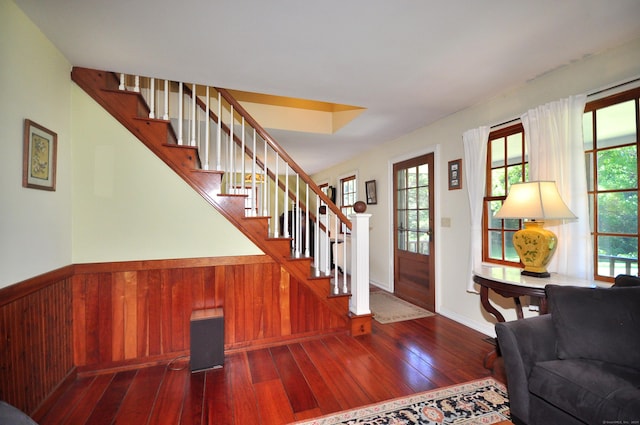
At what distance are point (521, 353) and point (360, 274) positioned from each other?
1.49 meters

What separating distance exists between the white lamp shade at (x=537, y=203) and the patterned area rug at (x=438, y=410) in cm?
122

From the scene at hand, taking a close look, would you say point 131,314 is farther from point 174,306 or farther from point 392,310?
point 392,310

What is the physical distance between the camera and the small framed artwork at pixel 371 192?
15.7 ft

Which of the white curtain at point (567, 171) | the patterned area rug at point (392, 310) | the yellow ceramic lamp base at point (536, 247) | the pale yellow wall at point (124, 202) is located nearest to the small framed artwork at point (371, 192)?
the patterned area rug at point (392, 310)

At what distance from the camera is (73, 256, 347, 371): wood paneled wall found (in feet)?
7.27

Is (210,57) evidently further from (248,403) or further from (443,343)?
(443,343)

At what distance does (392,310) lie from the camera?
3574 millimetres

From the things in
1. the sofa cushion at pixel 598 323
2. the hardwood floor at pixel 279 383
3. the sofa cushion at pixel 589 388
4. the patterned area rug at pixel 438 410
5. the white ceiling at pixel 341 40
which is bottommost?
the hardwood floor at pixel 279 383

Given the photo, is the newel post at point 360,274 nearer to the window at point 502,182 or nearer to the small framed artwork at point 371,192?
the window at point 502,182

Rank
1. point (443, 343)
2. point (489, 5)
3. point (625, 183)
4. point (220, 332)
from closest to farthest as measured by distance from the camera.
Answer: point (489, 5) → point (625, 183) → point (220, 332) → point (443, 343)

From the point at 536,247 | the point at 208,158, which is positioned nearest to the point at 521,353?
the point at 536,247

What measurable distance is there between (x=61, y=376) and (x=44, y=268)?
2.56ft

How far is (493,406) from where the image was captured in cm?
177

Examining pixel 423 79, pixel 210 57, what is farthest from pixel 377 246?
pixel 210 57
